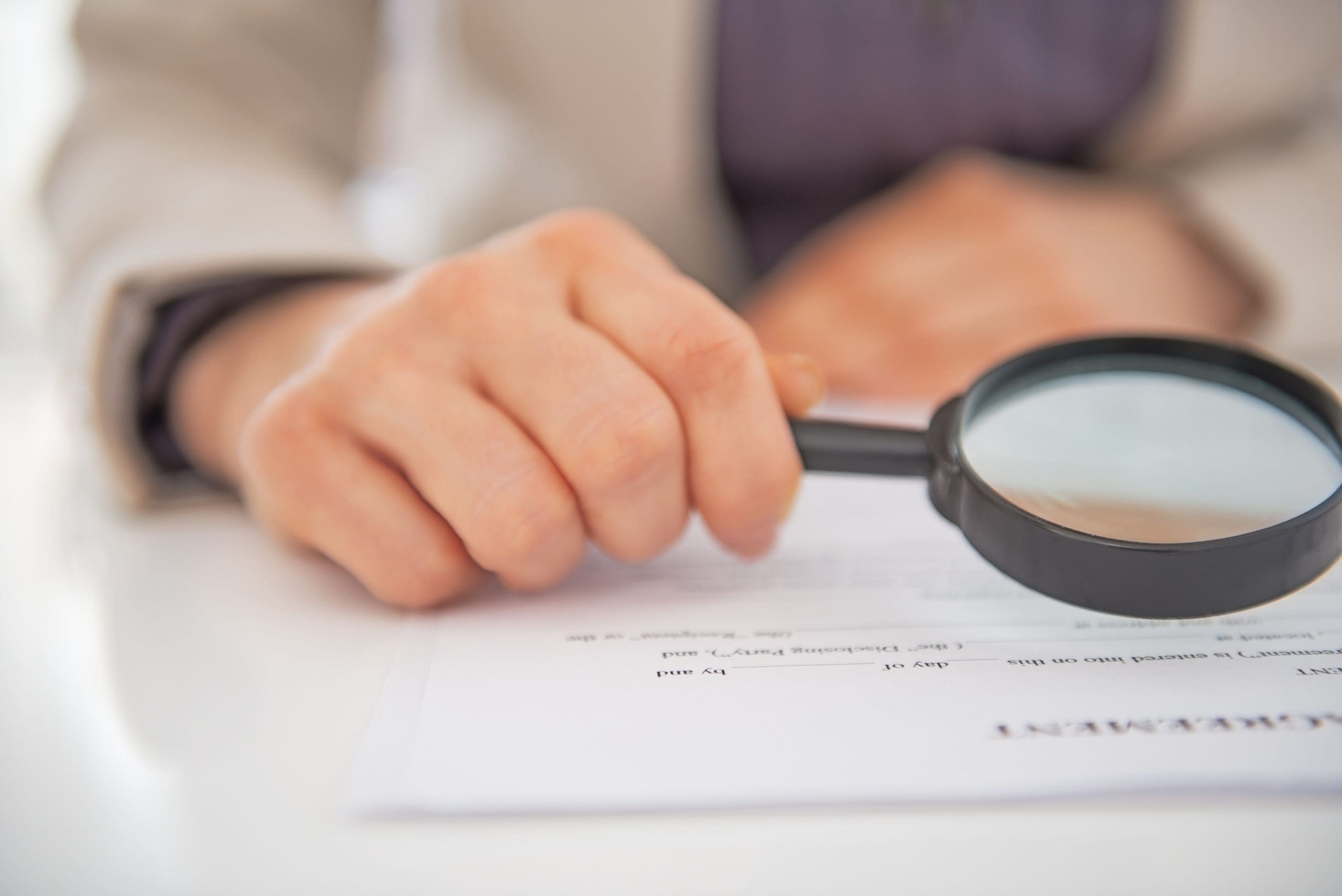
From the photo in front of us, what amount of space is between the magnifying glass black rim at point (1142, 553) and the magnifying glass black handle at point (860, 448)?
1cm

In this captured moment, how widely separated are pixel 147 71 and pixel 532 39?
0.38 meters

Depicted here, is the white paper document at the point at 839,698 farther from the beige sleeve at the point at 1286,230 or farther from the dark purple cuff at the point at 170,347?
the beige sleeve at the point at 1286,230

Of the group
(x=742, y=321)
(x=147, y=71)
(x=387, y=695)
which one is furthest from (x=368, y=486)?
(x=147, y=71)

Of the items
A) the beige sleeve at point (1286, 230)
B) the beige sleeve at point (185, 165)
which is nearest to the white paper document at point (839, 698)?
the beige sleeve at point (185, 165)

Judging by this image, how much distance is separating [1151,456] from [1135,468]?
0.07ft

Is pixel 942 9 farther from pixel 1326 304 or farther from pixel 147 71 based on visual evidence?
pixel 147 71

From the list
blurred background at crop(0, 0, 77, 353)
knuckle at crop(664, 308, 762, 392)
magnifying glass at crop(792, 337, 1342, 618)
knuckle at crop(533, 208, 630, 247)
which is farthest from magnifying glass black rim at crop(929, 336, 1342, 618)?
blurred background at crop(0, 0, 77, 353)

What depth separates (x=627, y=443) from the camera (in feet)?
1.48

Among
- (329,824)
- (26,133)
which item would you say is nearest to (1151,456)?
(329,824)

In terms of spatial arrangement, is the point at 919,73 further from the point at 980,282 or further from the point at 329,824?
the point at 329,824

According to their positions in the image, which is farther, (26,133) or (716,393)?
(26,133)

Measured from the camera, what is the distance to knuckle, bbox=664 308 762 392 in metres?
0.47

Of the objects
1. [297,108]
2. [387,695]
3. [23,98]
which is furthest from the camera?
[23,98]

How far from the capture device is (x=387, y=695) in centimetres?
43
